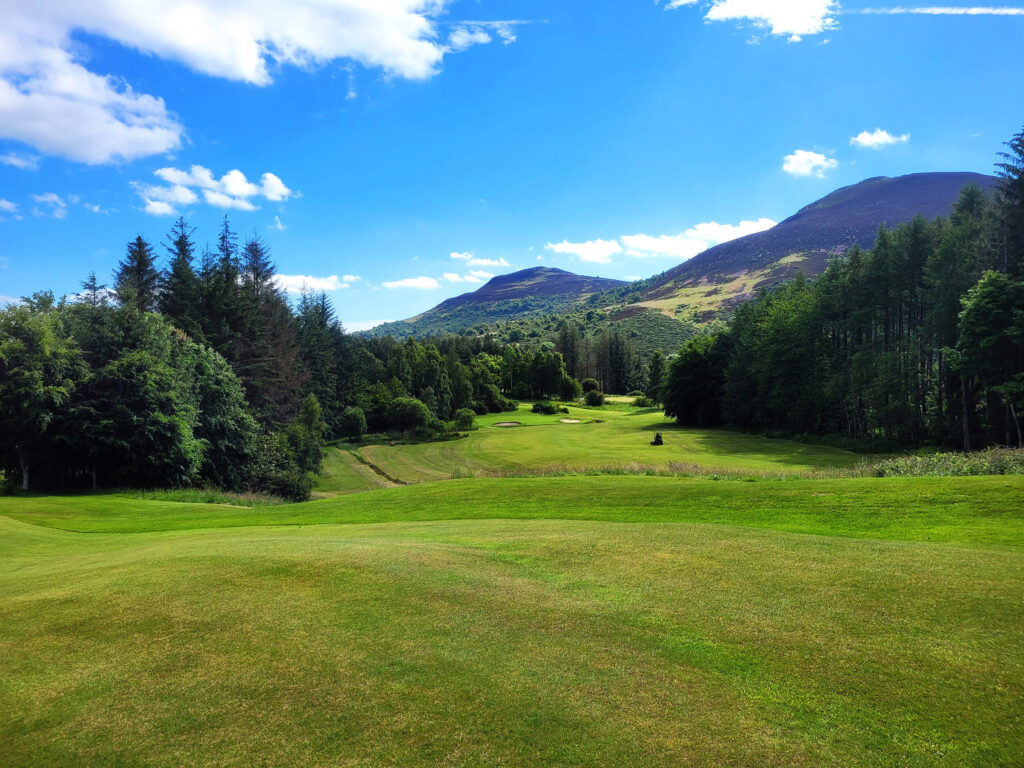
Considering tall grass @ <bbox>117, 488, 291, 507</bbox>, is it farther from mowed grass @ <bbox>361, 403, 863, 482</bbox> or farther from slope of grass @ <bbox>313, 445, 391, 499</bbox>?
mowed grass @ <bbox>361, 403, 863, 482</bbox>

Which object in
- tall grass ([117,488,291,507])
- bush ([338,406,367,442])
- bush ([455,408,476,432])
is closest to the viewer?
tall grass ([117,488,291,507])

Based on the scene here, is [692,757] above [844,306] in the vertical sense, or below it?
below

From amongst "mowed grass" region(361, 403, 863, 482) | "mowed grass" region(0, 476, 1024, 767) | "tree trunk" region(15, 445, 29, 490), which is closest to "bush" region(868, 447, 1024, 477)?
"mowed grass" region(0, 476, 1024, 767)

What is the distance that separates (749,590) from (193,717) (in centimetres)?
720

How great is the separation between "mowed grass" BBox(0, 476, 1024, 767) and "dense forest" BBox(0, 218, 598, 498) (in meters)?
23.1

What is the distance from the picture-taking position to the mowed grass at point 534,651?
461 cm

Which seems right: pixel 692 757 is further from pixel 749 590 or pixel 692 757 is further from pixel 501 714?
pixel 749 590

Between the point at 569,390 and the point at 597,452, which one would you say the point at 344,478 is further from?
the point at 569,390

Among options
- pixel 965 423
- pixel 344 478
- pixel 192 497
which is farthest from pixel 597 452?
pixel 192 497

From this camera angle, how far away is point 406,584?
838cm

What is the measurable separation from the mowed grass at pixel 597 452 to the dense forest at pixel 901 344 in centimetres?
533

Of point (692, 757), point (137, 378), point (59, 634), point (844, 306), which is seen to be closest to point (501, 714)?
point (692, 757)

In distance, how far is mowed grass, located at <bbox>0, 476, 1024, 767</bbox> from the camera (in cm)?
461

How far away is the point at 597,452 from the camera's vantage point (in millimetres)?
48094
